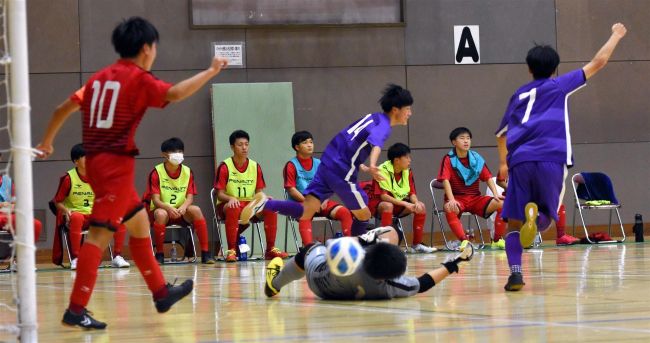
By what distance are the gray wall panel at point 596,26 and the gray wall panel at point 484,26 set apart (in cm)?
21

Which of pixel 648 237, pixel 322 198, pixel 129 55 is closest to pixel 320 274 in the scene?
pixel 129 55

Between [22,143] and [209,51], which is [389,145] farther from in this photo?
[22,143]

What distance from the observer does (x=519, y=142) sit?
717 centimetres

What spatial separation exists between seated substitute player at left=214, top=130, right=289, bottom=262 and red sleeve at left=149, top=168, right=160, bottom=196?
732 millimetres

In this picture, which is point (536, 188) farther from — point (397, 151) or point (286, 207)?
point (397, 151)

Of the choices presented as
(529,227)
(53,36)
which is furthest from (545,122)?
(53,36)

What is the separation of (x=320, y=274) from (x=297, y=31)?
9261mm

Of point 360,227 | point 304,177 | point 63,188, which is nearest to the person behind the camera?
point 360,227

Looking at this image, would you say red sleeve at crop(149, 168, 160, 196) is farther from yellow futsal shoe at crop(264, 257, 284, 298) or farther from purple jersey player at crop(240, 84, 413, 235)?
yellow futsal shoe at crop(264, 257, 284, 298)

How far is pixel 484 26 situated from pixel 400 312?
1068cm

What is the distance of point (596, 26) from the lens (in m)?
16.0

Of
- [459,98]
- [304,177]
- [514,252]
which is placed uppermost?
[459,98]

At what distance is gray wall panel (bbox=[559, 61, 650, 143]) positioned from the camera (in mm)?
16000

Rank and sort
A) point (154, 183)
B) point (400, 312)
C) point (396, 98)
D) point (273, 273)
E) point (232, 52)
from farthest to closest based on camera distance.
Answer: point (232, 52) < point (154, 183) < point (396, 98) < point (273, 273) < point (400, 312)
